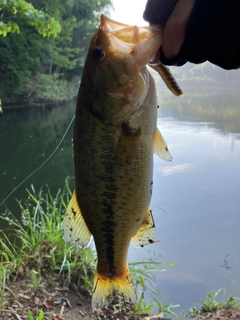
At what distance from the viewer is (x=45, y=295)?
3.19 m

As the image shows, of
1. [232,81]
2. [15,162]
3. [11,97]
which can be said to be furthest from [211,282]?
[232,81]


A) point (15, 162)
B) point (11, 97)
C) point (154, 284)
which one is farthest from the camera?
point (11, 97)

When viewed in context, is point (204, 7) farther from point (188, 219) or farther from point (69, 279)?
point (188, 219)

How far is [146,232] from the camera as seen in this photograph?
66.5 inches

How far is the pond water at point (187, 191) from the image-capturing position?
4715 mm

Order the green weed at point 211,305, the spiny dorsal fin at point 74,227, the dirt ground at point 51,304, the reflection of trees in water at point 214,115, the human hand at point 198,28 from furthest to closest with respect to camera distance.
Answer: the reflection of trees in water at point 214,115
the green weed at point 211,305
the dirt ground at point 51,304
the spiny dorsal fin at point 74,227
the human hand at point 198,28

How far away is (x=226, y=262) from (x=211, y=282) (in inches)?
20.0

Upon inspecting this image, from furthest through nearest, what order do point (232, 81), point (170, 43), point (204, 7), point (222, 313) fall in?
point (232, 81) → point (222, 313) → point (170, 43) → point (204, 7)

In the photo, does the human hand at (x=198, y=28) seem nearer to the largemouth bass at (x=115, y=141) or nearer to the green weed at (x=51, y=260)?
the largemouth bass at (x=115, y=141)

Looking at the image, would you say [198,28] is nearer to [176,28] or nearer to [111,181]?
[176,28]

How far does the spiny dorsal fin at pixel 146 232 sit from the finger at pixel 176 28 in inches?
29.5

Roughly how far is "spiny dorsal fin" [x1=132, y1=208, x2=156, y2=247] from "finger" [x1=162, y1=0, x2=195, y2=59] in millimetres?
749

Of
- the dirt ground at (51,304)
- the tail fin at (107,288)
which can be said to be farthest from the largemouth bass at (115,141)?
the dirt ground at (51,304)

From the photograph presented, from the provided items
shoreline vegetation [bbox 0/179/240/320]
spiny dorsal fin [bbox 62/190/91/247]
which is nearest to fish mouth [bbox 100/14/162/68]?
spiny dorsal fin [bbox 62/190/91/247]
